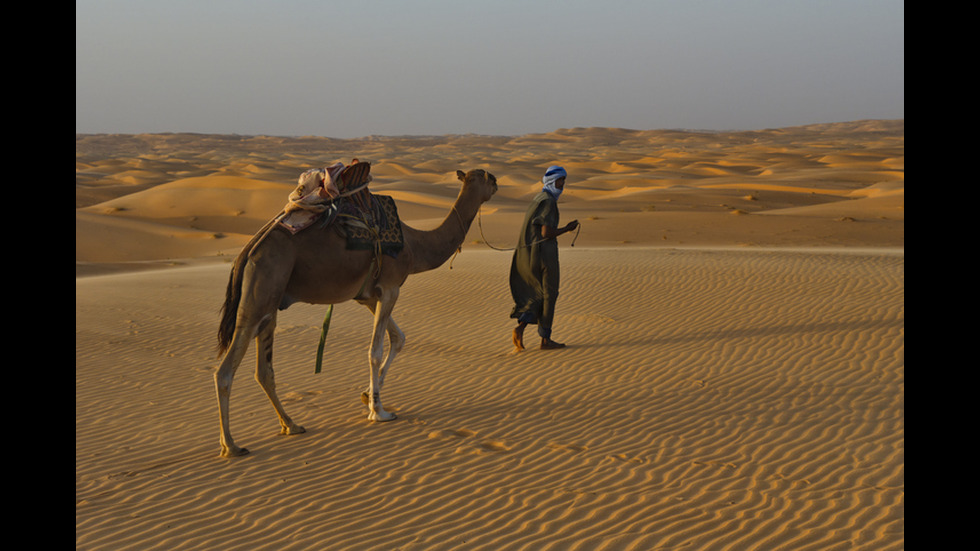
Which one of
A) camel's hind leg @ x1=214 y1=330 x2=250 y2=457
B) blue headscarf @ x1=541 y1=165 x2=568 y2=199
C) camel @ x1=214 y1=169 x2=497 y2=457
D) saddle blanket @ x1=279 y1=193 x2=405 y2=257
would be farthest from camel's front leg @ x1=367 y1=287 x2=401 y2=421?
blue headscarf @ x1=541 y1=165 x2=568 y2=199

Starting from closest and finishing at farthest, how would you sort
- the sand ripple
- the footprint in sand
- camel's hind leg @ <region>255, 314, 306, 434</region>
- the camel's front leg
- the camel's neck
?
the sand ripple → camel's hind leg @ <region>255, 314, 306, 434</region> → the footprint in sand → the camel's front leg → the camel's neck

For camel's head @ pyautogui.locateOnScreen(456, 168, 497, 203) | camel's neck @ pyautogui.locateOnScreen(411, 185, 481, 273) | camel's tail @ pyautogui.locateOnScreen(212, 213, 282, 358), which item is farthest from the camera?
camel's head @ pyautogui.locateOnScreen(456, 168, 497, 203)

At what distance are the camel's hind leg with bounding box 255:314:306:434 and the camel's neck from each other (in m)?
1.68

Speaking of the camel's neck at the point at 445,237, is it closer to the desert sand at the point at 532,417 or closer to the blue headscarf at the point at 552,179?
the desert sand at the point at 532,417

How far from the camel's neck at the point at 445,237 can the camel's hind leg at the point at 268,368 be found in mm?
1684

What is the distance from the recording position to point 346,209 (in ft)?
25.2

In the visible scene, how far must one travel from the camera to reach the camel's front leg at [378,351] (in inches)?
309

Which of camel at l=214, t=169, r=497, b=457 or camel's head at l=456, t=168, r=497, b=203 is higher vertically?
camel's head at l=456, t=168, r=497, b=203

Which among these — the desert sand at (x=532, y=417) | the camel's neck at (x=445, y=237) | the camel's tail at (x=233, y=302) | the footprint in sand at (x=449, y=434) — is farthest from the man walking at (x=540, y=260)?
the camel's tail at (x=233, y=302)

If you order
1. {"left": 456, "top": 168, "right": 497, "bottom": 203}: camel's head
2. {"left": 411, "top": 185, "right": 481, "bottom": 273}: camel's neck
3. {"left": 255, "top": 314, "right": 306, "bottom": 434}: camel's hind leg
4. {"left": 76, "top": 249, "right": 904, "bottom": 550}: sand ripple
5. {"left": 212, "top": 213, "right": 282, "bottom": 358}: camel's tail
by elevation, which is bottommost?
{"left": 76, "top": 249, "right": 904, "bottom": 550}: sand ripple

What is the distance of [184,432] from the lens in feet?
26.3

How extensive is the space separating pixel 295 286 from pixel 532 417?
2756 mm

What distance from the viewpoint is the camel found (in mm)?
6887

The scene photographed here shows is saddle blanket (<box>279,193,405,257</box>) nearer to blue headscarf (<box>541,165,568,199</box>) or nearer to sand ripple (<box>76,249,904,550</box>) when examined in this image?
sand ripple (<box>76,249,904,550</box>)
